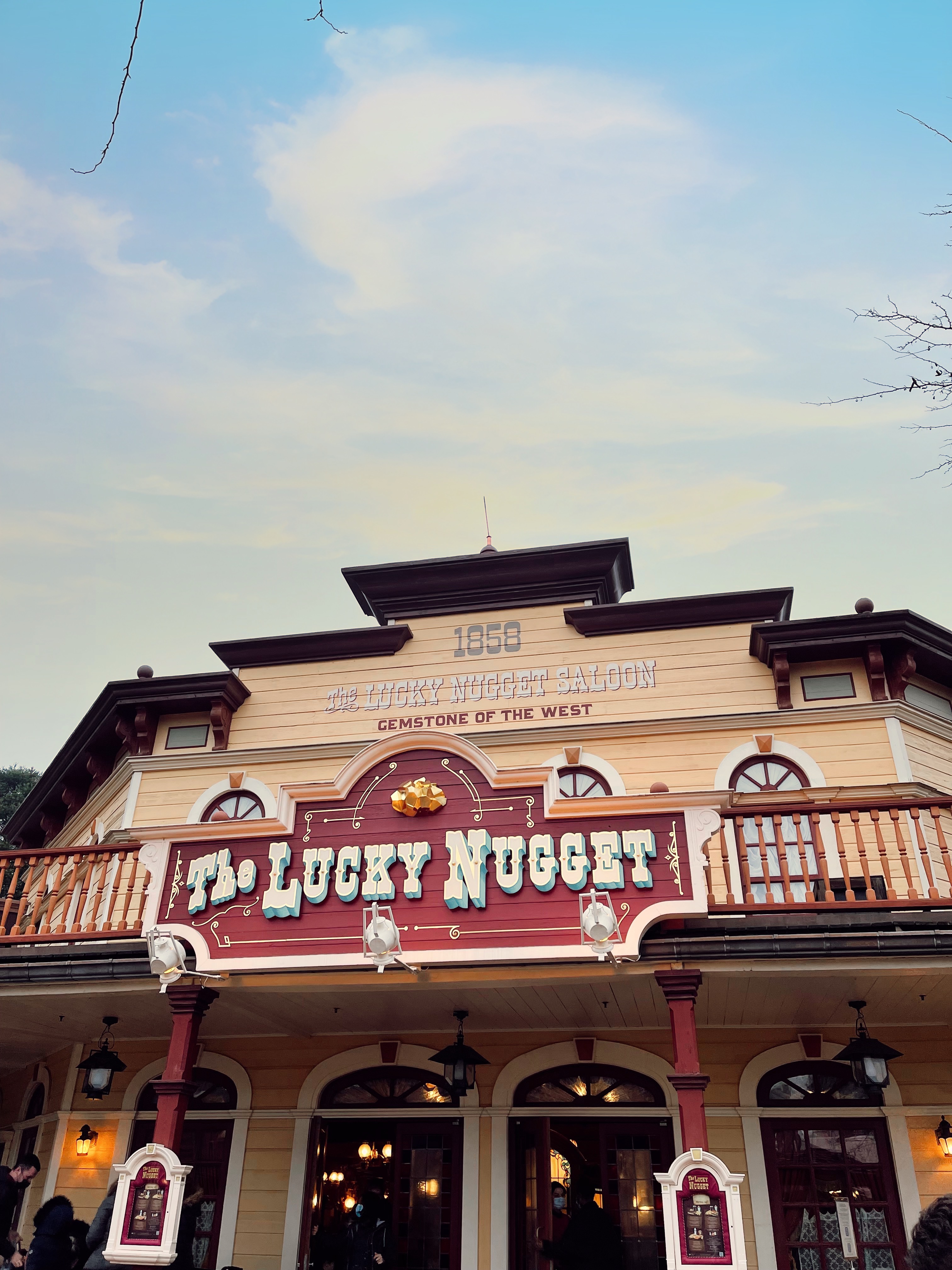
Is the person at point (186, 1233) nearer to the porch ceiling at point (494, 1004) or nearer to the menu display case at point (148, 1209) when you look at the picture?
the menu display case at point (148, 1209)

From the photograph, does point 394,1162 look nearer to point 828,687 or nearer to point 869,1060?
point 869,1060

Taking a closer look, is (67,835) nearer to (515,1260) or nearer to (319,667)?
(319,667)

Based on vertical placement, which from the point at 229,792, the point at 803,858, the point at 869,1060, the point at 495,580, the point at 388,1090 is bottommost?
the point at 869,1060

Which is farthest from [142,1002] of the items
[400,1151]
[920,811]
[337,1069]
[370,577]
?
[920,811]

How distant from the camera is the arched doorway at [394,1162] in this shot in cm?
1005

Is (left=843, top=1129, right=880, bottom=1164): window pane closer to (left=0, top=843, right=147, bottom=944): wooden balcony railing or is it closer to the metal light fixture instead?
(left=0, top=843, right=147, bottom=944): wooden balcony railing

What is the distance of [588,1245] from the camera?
341 inches

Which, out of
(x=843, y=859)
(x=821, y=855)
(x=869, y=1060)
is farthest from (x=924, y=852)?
(x=869, y=1060)

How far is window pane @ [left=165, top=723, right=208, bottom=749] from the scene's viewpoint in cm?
1371

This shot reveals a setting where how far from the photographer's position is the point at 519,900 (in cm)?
829

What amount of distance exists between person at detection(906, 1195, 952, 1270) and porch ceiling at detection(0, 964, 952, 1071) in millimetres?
5890

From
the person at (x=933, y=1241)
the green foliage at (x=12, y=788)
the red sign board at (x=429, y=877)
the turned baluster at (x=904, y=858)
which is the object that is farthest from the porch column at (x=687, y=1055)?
the green foliage at (x=12, y=788)

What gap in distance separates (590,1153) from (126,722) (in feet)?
28.0

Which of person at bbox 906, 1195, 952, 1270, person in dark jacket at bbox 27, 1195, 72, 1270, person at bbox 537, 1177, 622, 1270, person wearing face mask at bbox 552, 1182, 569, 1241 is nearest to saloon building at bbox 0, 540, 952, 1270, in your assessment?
person wearing face mask at bbox 552, 1182, 569, 1241
